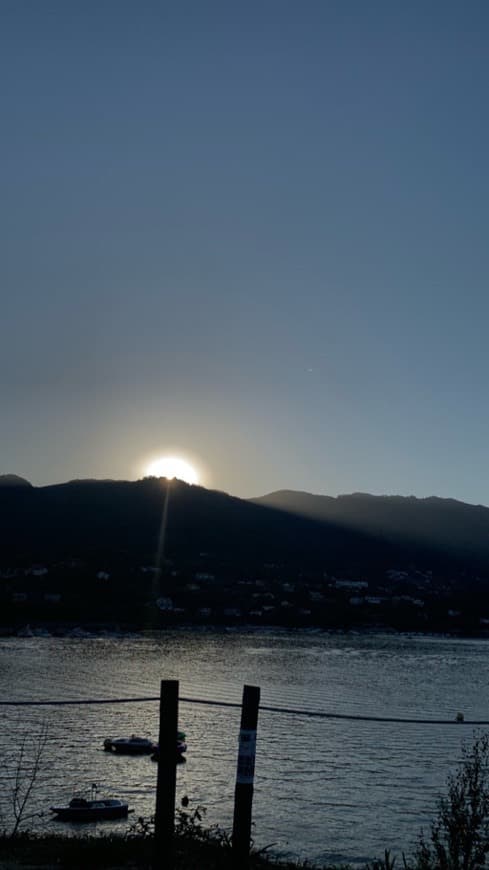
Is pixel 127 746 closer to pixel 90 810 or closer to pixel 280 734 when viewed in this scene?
pixel 280 734

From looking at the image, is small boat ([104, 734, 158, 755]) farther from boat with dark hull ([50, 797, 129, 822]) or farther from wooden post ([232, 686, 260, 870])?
wooden post ([232, 686, 260, 870])

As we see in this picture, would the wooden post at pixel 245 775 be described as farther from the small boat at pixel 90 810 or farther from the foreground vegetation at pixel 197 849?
the small boat at pixel 90 810

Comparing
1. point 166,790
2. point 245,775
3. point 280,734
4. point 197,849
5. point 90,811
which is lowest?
point 280,734

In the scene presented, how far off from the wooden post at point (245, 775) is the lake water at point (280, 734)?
2007mm

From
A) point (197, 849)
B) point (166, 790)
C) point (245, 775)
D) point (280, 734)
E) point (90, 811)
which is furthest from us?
point (280, 734)

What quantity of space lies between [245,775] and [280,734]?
46.3m

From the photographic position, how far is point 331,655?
113 metres

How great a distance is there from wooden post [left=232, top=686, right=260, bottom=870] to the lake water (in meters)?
2.01

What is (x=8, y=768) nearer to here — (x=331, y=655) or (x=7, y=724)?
(x=7, y=724)

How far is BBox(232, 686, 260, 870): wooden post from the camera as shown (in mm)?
7539

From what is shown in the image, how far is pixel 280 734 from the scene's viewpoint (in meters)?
51.2

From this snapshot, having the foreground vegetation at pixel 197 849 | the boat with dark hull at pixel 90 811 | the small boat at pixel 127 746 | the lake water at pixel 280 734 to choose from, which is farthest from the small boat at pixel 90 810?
the foreground vegetation at pixel 197 849

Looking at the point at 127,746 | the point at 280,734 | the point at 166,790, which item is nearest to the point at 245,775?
the point at 166,790

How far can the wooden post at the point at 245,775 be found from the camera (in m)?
7.54
